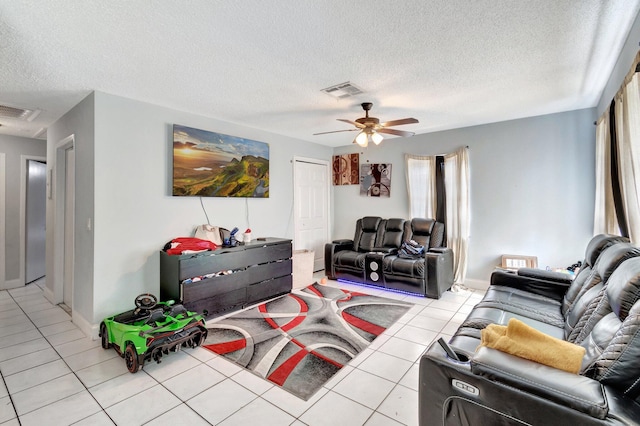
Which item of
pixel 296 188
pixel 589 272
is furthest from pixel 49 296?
pixel 589 272

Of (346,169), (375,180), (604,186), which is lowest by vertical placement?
(604,186)

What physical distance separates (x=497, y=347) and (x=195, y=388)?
203cm

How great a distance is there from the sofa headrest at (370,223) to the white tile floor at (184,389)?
94.0 inches

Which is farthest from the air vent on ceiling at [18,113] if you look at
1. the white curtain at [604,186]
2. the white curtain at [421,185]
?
the white curtain at [604,186]

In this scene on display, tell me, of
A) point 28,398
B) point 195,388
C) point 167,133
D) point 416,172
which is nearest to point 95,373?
point 28,398

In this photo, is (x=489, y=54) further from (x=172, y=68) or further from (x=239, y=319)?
(x=239, y=319)

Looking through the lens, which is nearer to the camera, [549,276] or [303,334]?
[549,276]

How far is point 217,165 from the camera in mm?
3941

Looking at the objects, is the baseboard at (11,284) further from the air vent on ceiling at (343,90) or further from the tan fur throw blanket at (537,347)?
the tan fur throw blanket at (537,347)

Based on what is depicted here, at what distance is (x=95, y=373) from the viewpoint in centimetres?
238

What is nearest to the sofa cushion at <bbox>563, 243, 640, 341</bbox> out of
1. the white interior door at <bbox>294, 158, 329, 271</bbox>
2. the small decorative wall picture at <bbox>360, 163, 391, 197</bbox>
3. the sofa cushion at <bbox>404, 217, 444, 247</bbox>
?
the sofa cushion at <bbox>404, 217, 444, 247</bbox>

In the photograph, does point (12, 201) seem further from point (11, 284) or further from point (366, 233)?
point (366, 233)

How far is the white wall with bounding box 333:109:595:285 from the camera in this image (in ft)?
12.6

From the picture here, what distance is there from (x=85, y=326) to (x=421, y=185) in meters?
4.96
